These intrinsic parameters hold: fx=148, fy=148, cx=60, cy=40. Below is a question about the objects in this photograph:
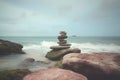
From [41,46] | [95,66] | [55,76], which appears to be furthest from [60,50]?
[55,76]

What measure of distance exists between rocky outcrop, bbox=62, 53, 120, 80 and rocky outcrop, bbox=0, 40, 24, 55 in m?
1.10

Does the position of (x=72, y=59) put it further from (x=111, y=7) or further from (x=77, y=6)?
(x=111, y=7)

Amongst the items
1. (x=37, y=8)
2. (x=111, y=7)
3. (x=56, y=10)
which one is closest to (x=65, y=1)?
(x=56, y=10)

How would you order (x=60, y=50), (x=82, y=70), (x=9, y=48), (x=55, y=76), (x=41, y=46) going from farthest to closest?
(x=60, y=50), (x=41, y=46), (x=9, y=48), (x=82, y=70), (x=55, y=76)

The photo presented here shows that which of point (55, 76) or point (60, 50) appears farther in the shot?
point (60, 50)

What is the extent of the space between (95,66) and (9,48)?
5.89 ft

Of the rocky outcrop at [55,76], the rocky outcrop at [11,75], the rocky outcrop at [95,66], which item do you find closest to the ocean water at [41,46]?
the rocky outcrop at [11,75]

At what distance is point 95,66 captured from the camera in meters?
2.24

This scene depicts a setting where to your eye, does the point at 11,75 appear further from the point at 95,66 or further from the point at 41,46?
the point at 95,66

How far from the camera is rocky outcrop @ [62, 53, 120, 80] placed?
7.36ft

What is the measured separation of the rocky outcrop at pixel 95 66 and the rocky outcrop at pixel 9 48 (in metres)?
1.10

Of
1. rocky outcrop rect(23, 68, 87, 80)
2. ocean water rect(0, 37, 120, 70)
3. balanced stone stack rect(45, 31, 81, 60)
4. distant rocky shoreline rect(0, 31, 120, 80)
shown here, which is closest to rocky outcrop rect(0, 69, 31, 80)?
distant rocky shoreline rect(0, 31, 120, 80)

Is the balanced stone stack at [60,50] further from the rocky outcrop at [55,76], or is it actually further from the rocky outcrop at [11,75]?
the rocky outcrop at [55,76]

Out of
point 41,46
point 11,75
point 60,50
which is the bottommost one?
point 11,75
